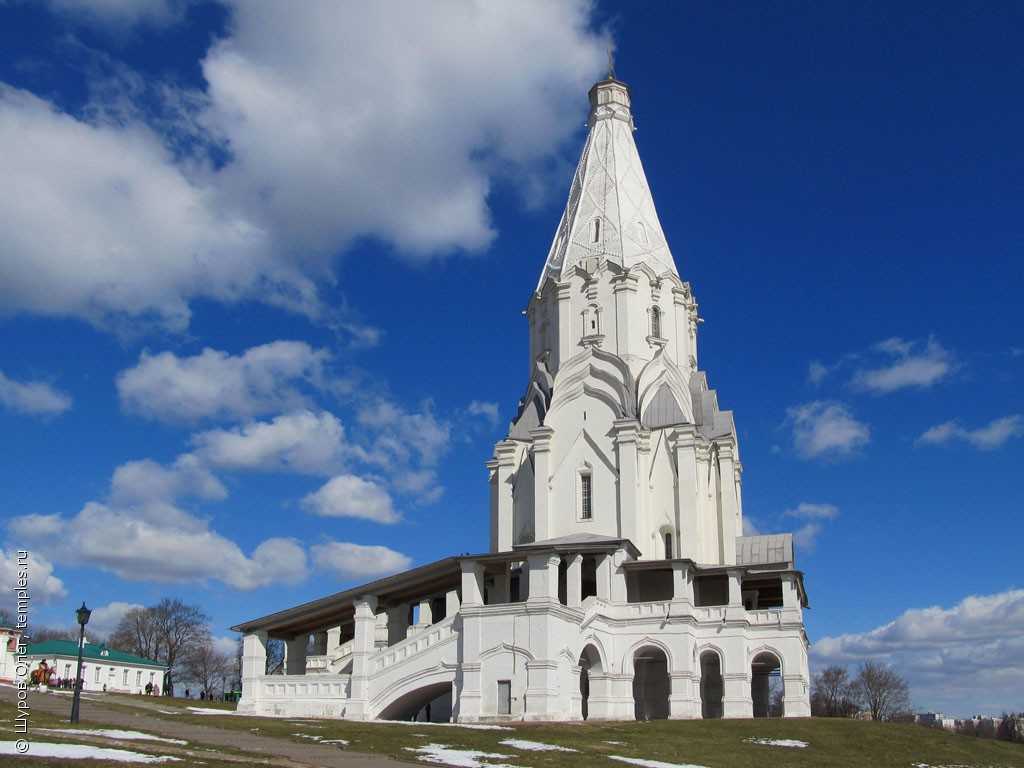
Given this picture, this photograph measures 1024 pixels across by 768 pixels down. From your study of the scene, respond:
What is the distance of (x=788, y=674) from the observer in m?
37.9

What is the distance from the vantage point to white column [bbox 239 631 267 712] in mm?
36375

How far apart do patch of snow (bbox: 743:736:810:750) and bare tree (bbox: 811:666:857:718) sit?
57866mm

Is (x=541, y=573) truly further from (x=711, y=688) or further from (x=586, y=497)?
(x=711, y=688)

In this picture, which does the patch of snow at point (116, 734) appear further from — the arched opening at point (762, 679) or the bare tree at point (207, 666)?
the bare tree at point (207, 666)

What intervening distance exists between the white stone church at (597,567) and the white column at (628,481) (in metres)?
0.06

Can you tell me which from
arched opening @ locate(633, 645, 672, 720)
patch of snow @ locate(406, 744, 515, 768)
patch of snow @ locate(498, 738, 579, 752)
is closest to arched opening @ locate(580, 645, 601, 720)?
arched opening @ locate(633, 645, 672, 720)

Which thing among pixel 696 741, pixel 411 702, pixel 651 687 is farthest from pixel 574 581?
pixel 696 741

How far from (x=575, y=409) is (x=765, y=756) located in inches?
919

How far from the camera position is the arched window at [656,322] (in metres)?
48.8

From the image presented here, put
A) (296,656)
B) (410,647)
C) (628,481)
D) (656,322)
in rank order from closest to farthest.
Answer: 1. (410,647)
2. (296,656)
3. (628,481)
4. (656,322)

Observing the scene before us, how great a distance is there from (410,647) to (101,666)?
33.4m

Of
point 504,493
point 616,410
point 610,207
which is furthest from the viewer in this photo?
point 610,207

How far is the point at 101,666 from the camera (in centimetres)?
6009

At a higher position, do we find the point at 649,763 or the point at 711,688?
the point at 711,688
